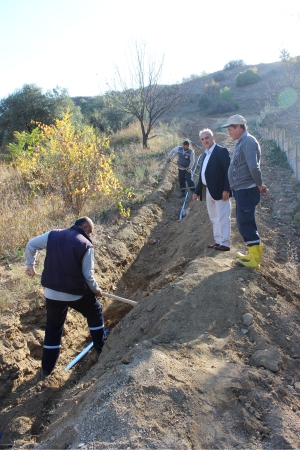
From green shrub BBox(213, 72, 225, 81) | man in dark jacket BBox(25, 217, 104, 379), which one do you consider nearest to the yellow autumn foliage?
man in dark jacket BBox(25, 217, 104, 379)

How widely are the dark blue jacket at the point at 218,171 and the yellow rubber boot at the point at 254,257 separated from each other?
0.92m

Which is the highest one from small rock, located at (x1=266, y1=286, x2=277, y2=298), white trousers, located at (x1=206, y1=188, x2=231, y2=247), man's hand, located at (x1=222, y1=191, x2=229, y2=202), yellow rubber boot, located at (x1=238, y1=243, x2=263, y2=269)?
man's hand, located at (x1=222, y1=191, x2=229, y2=202)

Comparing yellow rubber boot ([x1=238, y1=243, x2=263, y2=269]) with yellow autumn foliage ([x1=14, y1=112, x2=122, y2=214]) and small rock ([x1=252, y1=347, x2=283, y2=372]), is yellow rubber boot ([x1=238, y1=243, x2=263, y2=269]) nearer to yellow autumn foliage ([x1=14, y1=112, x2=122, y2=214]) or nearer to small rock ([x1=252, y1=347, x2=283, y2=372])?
small rock ([x1=252, y1=347, x2=283, y2=372])

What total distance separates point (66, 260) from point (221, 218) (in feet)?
7.85

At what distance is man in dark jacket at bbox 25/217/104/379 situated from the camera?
3.88 m

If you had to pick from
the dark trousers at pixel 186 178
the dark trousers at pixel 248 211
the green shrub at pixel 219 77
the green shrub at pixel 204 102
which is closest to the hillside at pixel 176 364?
the dark trousers at pixel 248 211

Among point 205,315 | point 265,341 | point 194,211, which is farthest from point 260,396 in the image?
point 194,211

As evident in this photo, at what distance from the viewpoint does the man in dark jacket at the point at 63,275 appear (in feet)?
12.7

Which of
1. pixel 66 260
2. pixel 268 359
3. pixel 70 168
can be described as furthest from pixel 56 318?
pixel 70 168

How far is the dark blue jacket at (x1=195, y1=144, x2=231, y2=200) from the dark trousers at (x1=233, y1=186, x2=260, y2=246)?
545mm

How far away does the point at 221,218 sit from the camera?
206 inches

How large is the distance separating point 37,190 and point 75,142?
2045 millimetres

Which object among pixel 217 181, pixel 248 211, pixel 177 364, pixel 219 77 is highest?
pixel 219 77

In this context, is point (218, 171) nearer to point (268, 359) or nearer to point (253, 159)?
point (253, 159)
